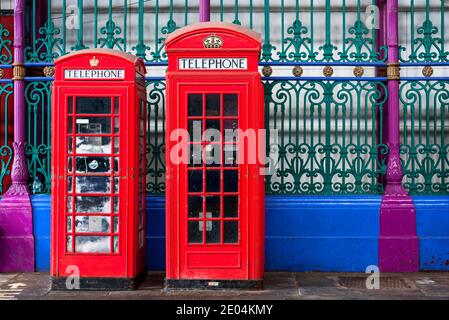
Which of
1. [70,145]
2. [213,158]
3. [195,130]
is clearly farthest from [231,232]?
[70,145]

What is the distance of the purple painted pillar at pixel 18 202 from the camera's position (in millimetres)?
9062

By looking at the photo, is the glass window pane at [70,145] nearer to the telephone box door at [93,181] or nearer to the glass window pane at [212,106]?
the telephone box door at [93,181]

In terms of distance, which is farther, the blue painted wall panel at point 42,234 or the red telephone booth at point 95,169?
the blue painted wall panel at point 42,234

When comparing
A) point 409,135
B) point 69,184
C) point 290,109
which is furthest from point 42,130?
point 409,135

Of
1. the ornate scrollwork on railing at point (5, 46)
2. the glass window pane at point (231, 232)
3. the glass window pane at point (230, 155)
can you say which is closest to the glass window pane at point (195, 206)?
the glass window pane at point (231, 232)

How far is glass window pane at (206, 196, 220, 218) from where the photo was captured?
310 inches

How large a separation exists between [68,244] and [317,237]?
301 cm

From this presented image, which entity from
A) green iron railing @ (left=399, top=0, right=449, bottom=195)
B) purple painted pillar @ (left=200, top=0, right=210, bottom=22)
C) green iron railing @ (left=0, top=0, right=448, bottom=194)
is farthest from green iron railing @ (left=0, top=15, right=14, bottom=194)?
green iron railing @ (left=399, top=0, right=449, bottom=195)

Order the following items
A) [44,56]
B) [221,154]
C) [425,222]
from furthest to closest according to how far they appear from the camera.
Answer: [44,56] < [425,222] < [221,154]

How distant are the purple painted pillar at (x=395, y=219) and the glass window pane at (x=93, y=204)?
3.35m

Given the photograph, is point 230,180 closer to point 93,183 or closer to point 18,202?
point 93,183

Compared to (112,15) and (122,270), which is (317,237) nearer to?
(122,270)

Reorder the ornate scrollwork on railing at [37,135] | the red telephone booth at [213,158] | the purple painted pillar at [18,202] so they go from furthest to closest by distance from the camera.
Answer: the ornate scrollwork on railing at [37,135], the purple painted pillar at [18,202], the red telephone booth at [213,158]

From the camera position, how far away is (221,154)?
25.7 feet
